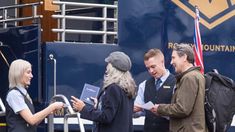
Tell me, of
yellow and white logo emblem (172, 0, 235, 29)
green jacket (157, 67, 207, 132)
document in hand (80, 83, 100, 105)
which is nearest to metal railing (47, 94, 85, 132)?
document in hand (80, 83, 100, 105)

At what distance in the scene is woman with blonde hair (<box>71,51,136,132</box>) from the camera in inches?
214

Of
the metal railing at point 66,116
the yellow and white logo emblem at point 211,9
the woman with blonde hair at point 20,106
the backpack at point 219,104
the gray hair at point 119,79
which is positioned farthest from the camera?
the yellow and white logo emblem at point 211,9

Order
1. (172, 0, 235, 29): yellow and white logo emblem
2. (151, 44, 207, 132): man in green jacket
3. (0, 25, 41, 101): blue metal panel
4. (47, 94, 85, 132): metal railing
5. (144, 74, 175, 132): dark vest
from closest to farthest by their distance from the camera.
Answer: (151, 44, 207, 132): man in green jacket, (47, 94, 85, 132): metal railing, (144, 74, 175, 132): dark vest, (0, 25, 41, 101): blue metal panel, (172, 0, 235, 29): yellow and white logo emblem

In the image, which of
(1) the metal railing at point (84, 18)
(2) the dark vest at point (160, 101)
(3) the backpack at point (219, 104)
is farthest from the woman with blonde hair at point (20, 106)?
(1) the metal railing at point (84, 18)

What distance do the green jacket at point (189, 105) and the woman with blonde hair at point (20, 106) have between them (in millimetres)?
985

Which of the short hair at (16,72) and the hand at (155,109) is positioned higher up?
the short hair at (16,72)

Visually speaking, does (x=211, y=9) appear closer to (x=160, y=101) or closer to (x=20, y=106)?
(x=160, y=101)

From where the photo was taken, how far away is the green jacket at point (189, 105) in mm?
5664

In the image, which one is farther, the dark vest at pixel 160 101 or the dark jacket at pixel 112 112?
the dark vest at pixel 160 101

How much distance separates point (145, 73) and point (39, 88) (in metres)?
1.18

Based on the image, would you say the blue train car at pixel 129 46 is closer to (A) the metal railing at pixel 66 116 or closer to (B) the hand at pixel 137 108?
(A) the metal railing at pixel 66 116

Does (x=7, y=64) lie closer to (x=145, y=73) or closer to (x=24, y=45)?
(x=24, y=45)

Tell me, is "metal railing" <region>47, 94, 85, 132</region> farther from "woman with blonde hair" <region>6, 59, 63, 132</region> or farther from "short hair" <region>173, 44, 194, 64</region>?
"short hair" <region>173, 44, 194, 64</region>

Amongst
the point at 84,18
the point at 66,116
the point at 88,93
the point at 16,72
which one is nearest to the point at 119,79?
the point at 66,116
